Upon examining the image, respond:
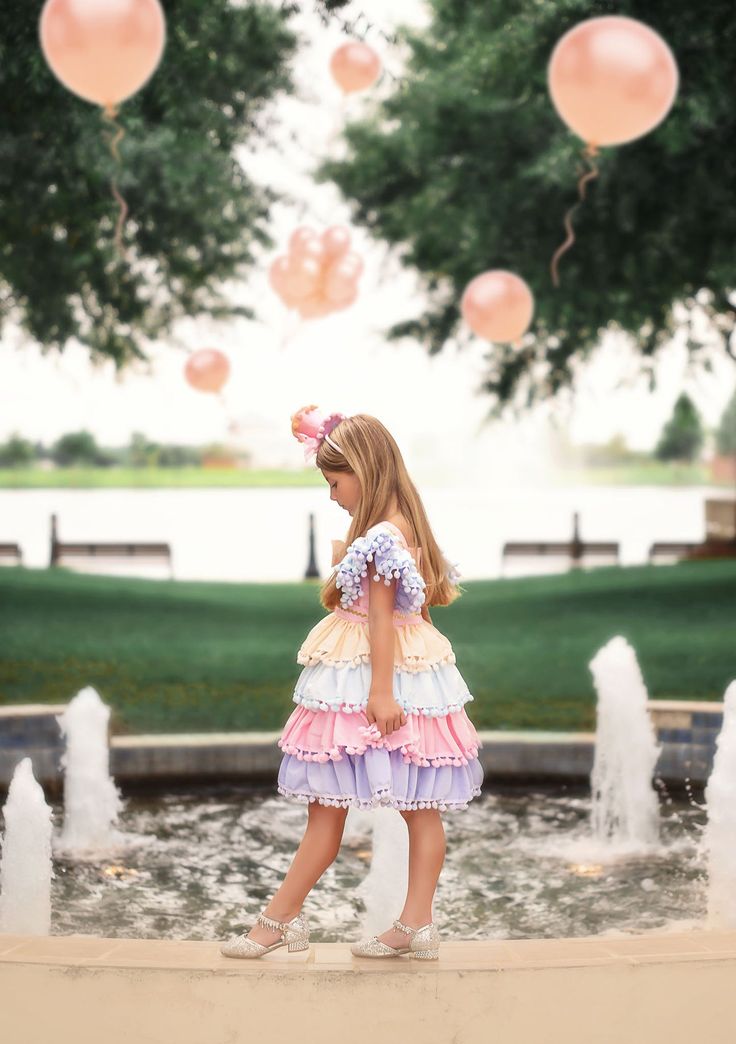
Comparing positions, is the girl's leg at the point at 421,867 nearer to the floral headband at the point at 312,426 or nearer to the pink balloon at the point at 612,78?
the floral headband at the point at 312,426

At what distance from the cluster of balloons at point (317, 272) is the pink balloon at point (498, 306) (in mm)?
2308

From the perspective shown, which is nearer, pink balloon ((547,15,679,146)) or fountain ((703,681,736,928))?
fountain ((703,681,736,928))

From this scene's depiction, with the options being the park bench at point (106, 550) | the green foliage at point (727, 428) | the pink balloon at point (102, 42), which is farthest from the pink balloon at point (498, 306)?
the green foliage at point (727, 428)

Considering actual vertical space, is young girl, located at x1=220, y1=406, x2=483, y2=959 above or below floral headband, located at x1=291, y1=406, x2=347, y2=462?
below

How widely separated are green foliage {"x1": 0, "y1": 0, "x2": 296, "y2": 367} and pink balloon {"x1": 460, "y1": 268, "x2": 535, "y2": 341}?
2.89m

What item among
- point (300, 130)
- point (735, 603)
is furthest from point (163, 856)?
point (300, 130)

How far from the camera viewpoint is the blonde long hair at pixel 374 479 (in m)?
4.11

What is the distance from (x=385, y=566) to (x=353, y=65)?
9.04m

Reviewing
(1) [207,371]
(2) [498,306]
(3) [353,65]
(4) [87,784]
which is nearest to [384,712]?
(4) [87,784]

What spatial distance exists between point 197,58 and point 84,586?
898 centimetres

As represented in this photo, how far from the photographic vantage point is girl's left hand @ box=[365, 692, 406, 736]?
3.93 meters

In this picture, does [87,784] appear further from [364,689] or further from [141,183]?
[141,183]

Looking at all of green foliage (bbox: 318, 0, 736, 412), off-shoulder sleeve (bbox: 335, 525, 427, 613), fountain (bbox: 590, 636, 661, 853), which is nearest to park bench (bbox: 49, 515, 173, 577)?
green foliage (bbox: 318, 0, 736, 412)

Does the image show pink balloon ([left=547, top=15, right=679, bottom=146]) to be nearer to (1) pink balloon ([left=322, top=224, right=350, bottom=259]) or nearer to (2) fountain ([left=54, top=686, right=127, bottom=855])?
(2) fountain ([left=54, top=686, right=127, bottom=855])
